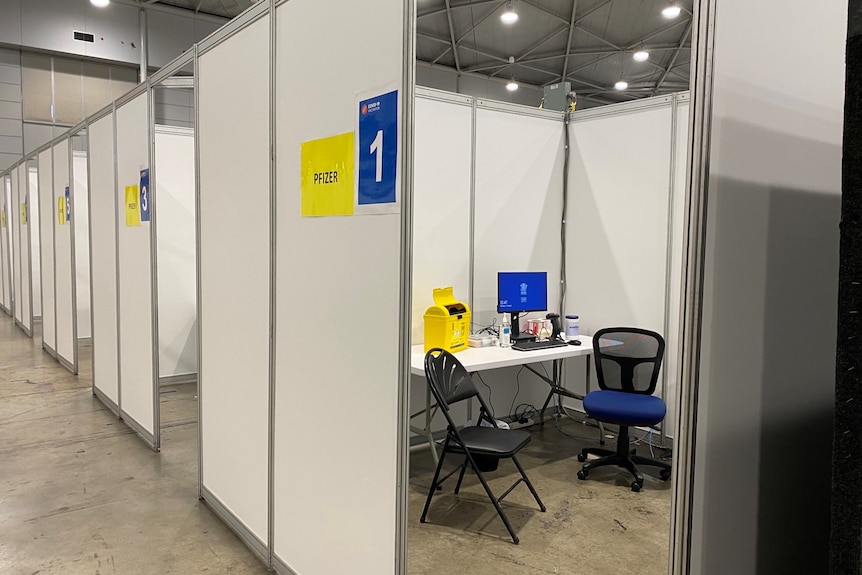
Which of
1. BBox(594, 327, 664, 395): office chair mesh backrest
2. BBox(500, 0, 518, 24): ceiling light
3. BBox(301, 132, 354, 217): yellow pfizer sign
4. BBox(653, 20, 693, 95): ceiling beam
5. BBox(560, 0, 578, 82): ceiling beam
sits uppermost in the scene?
BBox(560, 0, 578, 82): ceiling beam

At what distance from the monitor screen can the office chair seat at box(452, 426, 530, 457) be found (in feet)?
4.11

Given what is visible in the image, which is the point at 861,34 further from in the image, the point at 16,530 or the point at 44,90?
the point at 44,90

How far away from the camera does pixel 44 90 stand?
11.0 metres

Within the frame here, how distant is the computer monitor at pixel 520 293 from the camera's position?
178 inches

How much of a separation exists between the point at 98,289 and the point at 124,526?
276cm

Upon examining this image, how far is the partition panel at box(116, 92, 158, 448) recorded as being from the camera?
4.21 metres

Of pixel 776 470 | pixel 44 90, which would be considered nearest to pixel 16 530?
pixel 776 470

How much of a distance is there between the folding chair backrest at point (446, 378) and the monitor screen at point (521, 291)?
3.33ft

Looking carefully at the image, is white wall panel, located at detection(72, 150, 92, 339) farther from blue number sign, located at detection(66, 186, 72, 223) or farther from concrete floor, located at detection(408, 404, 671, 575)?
concrete floor, located at detection(408, 404, 671, 575)

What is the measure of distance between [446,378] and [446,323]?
0.62 m

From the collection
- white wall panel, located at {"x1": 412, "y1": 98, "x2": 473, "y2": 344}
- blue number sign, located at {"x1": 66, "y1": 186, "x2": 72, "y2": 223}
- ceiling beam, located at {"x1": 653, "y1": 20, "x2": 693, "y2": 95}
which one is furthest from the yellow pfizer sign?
ceiling beam, located at {"x1": 653, "y1": 20, "x2": 693, "y2": 95}

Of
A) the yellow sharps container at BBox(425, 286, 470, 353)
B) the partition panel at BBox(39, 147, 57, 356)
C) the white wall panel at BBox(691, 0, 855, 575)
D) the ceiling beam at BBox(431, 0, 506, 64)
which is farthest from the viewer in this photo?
the ceiling beam at BBox(431, 0, 506, 64)

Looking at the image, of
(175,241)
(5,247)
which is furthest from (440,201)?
(5,247)

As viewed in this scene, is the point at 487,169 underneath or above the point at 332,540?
above
